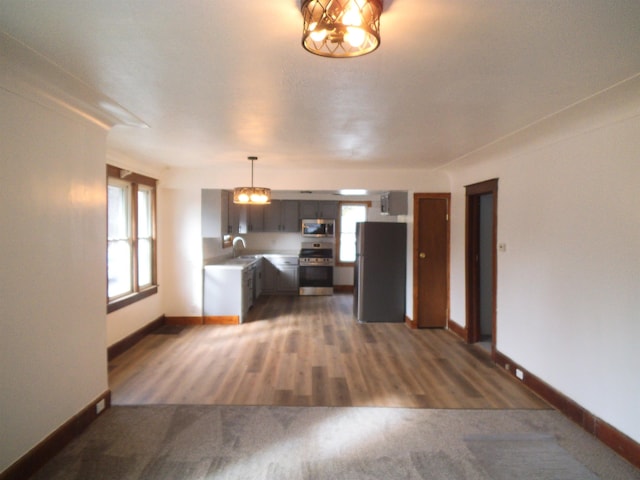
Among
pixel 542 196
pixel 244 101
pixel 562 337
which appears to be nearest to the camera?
pixel 244 101

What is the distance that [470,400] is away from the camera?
3105 mm

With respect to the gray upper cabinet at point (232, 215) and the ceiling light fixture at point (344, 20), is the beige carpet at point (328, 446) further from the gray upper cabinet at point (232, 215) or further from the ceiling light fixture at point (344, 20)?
the gray upper cabinet at point (232, 215)

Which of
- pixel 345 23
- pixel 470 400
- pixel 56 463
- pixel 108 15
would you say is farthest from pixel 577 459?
pixel 108 15

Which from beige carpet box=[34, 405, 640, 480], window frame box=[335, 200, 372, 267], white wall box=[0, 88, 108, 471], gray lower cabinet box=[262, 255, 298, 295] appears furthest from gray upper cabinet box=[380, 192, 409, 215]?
white wall box=[0, 88, 108, 471]

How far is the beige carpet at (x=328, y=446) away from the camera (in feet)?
7.15

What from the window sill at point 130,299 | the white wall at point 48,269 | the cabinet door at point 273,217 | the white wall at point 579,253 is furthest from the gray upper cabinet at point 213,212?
the white wall at point 579,253

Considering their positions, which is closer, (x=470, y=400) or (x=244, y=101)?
(x=244, y=101)

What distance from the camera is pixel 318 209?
8.09 metres

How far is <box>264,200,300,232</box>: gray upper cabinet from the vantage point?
7.98 meters

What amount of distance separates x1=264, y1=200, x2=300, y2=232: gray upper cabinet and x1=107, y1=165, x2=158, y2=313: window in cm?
309

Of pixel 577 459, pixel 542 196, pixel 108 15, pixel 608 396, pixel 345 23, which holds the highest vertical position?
pixel 108 15

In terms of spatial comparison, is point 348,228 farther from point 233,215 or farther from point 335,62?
point 335,62

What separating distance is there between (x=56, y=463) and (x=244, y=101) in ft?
8.21

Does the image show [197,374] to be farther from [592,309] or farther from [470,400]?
[592,309]
